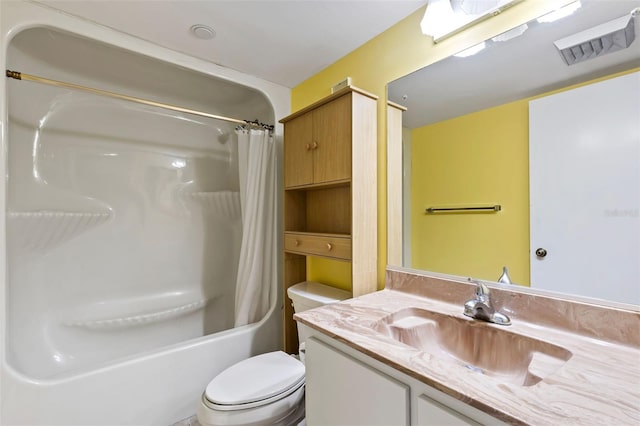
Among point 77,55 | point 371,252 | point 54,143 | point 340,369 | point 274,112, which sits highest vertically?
point 77,55

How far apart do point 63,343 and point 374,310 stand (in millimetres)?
1931

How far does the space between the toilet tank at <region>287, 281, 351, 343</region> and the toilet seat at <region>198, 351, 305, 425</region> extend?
0.93 feet

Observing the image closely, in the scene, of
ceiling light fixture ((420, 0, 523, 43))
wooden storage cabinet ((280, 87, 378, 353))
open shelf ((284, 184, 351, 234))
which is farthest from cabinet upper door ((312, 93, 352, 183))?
ceiling light fixture ((420, 0, 523, 43))

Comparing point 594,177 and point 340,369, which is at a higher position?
point 594,177

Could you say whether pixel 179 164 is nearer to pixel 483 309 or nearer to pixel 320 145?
pixel 320 145

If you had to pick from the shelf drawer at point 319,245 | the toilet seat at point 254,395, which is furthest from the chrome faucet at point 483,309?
the toilet seat at point 254,395

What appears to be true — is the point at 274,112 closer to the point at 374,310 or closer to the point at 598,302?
the point at 374,310

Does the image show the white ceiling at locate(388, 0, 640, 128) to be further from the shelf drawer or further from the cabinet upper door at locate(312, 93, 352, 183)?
the shelf drawer

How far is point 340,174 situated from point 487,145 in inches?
25.1

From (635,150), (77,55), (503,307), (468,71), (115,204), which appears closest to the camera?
(635,150)

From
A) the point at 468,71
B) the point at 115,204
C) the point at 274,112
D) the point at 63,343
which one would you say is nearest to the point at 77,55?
the point at 115,204

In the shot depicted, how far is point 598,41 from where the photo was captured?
0.86 m

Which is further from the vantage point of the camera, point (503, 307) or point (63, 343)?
point (63, 343)

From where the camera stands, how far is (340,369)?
2.73 ft
